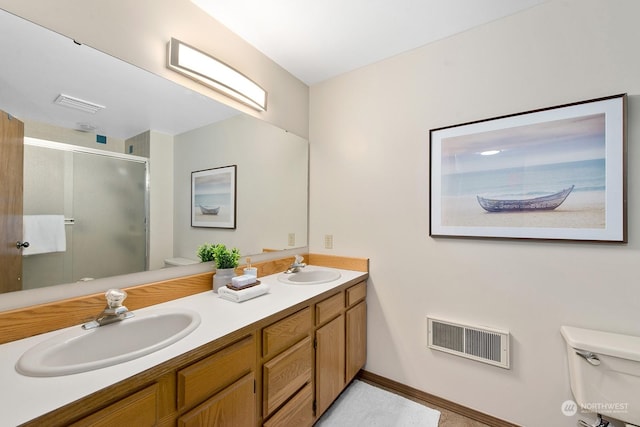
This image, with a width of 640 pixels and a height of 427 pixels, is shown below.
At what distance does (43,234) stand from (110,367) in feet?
2.23

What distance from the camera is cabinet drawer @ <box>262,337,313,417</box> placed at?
115 cm

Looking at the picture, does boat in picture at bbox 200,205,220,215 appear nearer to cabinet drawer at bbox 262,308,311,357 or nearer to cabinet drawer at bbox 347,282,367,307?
cabinet drawer at bbox 262,308,311,357

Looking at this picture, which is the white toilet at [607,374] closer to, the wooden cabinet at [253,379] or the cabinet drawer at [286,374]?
the wooden cabinet at [253,379]

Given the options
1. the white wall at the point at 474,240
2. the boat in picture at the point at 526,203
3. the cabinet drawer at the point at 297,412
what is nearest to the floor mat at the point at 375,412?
the white wall at the point at 474,240

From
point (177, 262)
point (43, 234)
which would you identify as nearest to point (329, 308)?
point (177, 262)

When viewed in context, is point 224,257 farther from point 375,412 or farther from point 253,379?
point 375,412

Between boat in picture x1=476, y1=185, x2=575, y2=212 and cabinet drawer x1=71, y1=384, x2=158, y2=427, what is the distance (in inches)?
70.6

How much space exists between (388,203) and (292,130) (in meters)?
1.01

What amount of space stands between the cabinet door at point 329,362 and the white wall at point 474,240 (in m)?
0.42

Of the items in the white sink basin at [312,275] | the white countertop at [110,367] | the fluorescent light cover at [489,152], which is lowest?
the white sink basin at [312,275]

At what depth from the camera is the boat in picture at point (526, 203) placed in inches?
55.0

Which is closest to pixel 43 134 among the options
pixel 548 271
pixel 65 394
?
pixel 65 394

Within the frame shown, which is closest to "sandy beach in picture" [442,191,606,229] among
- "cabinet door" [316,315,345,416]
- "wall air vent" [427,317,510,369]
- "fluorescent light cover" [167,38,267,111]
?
"wall air vent" [427,317,510,369]

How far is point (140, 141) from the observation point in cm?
134
